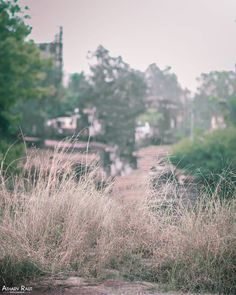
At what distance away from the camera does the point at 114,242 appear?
5.29 metres

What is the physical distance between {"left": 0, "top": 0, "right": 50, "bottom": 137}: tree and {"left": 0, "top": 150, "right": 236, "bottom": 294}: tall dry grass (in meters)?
15.3

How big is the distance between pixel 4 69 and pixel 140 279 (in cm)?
1806

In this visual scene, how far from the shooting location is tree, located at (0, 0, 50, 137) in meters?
21.1

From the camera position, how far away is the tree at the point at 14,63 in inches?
829

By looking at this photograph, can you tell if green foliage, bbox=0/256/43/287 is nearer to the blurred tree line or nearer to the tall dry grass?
the tall dry grass

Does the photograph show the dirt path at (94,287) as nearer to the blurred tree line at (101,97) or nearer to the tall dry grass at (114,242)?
the tall dry grass at (114,242)

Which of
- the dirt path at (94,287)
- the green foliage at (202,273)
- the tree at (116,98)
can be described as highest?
the tree at (116,98)

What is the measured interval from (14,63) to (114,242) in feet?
57.3

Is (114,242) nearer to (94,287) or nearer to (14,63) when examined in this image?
(94,287)

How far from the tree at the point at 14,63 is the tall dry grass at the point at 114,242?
604 inches

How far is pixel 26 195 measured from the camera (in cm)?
626

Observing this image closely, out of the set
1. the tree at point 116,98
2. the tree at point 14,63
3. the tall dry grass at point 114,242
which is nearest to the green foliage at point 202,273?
the tall dry grass at point 114,242

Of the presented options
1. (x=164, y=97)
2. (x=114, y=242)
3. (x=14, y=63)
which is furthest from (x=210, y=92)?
(x=114, y=242)

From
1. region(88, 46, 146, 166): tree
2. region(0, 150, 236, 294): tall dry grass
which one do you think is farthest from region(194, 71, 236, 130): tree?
region(0, 150, 236, 294): tall dry grass
